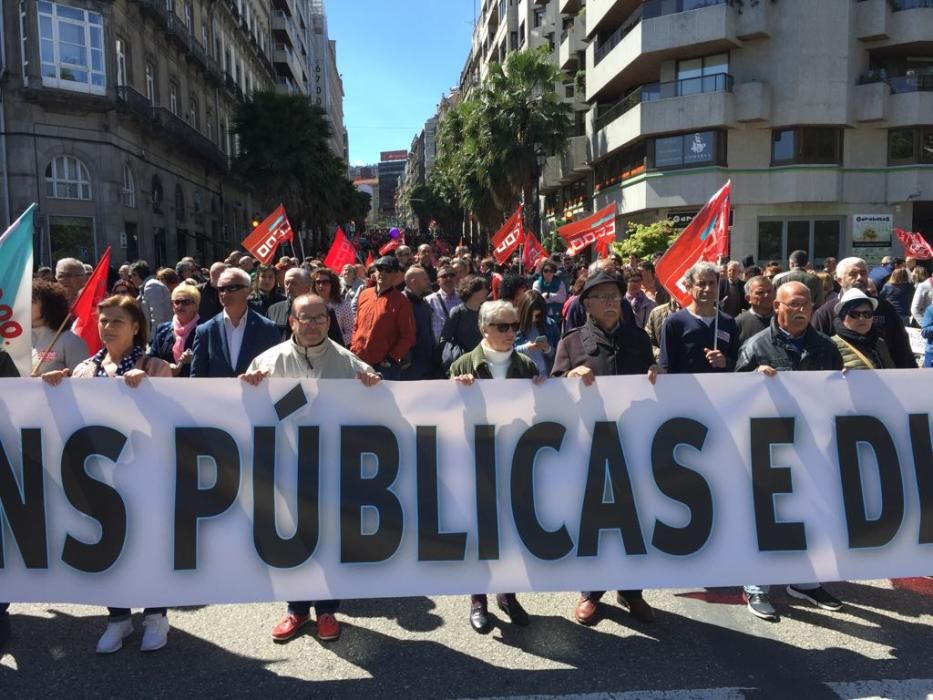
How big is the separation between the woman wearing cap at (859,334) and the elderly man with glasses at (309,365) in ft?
9.19

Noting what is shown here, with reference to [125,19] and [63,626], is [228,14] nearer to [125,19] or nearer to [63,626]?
[125,19]

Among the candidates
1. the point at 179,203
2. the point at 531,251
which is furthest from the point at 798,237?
the point at 179,203

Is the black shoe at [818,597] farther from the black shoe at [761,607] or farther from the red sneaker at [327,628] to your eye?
the red sneaker at [327,628]

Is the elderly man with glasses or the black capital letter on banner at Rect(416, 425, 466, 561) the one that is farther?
the elderly man with glasses

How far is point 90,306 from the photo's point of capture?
5.05 m

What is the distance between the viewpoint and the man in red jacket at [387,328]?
595cm

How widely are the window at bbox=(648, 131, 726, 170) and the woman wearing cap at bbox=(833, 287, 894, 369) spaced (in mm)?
23192

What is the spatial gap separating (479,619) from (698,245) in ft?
10.8

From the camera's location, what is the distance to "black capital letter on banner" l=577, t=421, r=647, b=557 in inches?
143

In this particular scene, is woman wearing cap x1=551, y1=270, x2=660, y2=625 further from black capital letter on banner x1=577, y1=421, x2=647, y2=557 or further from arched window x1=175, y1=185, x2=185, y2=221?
arched window x1=175, y1=185, x2=185, y2=221

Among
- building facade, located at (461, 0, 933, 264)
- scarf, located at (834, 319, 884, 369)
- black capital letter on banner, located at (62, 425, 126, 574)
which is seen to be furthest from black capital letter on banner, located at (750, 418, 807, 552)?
building facade, located at (461, 0, 933, 264)


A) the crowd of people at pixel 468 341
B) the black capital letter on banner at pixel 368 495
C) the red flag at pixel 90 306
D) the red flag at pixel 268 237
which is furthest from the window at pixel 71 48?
the black capital letter on banner at pixel 368 495

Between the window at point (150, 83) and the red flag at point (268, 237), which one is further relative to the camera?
the window at point (150, 83)

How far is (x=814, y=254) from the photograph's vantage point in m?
27.0
